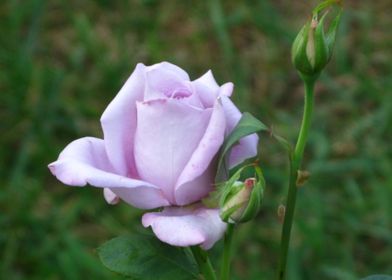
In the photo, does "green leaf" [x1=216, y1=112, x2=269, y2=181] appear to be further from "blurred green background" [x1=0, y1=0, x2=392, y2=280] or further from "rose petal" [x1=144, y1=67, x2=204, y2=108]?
"blurred green background" [x1=0, y1=0, x2=392, y2=280]

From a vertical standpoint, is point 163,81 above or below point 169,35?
above

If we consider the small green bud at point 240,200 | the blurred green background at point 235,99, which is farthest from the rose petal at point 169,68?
the blurred green background at point 235,99

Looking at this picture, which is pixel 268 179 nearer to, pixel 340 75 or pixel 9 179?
pixel 340 75

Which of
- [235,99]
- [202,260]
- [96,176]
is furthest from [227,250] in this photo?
[235,99]

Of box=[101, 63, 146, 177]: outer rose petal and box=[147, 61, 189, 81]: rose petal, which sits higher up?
box=[147, 61, 189, 81]: rose petal

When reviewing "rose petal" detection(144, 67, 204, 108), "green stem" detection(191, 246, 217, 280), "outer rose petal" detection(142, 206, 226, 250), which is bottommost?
"green stem" detection(191, 246, 217, 280)

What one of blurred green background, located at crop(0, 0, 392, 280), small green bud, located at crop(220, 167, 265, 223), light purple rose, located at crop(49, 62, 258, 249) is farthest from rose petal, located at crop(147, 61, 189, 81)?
blurred green background, located at crop(0, 0, 392, 280)

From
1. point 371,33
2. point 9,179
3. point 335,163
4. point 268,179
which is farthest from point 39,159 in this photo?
point 371,33
